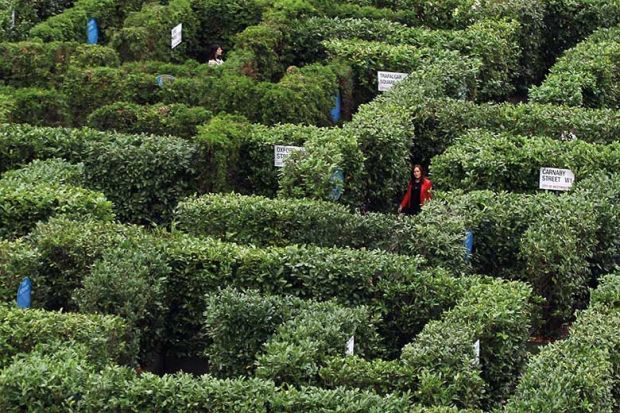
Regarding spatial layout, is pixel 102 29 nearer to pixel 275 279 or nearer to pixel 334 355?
pixel 275 279

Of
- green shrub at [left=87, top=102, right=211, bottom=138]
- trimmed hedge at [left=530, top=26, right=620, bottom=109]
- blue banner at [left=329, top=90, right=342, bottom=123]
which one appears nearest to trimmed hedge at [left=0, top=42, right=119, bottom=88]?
green shrub at [left=87, top=102, right=211, bottom=138]

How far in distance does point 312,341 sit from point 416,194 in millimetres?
7235

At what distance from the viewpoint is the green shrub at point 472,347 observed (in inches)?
793

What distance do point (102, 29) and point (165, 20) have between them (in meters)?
1.69

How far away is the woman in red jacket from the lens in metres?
27.4

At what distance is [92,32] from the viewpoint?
34719 millimetres

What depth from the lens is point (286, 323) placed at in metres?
21.1

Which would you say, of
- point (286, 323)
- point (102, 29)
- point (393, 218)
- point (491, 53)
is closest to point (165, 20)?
point (102, 29)

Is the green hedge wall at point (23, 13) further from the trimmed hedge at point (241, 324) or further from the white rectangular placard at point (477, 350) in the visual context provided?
the white rectangular placard at point (477, 350)

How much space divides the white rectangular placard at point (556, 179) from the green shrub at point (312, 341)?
18.8 ft

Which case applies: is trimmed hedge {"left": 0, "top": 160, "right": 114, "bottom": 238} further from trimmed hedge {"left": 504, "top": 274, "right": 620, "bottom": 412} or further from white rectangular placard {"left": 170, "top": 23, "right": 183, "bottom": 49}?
white rectangular placard {"left": 170, "top": 23, "right": 183, "bottom": 49}

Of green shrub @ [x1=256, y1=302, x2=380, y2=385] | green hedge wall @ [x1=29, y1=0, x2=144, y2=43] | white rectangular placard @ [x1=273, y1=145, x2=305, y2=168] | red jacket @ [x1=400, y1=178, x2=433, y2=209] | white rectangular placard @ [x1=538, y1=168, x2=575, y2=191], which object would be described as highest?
green hedge wall @ [x1=29, y1=0, x2=144, y2=43]

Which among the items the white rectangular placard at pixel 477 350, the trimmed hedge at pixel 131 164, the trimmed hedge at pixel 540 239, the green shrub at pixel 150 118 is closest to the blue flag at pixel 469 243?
the trimmed hedge at pixel 540 239

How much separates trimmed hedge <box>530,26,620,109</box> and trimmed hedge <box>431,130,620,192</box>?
3222 millimetres
